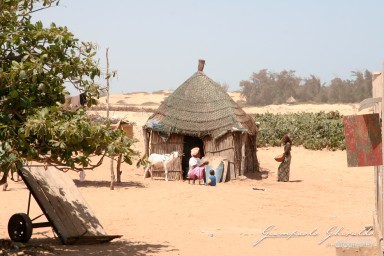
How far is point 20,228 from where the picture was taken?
12.5 m

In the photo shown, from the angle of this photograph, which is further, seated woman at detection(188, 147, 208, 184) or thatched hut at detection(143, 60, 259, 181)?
thatched hut at detection(143, 60, 259, 181)

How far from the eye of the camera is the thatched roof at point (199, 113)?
24.0 meters

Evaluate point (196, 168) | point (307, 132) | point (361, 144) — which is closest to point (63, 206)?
point (361, 144)

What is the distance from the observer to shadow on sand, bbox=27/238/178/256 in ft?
38.9

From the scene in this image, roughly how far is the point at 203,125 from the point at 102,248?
1214 cm

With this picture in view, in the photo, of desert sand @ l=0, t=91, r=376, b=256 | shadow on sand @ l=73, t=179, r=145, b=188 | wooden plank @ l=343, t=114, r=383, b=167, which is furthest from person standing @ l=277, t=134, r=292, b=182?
wooden plank @ l=343, t=114, r=383, b=167

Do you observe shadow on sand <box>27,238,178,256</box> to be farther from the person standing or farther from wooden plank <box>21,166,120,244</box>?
the person standing

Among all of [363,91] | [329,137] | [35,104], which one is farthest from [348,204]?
[363,91]

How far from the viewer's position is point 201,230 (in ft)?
47.4

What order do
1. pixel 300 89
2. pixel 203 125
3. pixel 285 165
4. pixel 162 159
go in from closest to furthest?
pixel 162 159 < pixel 203 125 < pixel 285 165 < pixel 300 89

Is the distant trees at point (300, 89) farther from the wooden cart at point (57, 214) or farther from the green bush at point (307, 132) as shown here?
the wooden cart at point (57, 214)

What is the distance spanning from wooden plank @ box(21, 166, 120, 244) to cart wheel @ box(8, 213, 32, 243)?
1.29ft

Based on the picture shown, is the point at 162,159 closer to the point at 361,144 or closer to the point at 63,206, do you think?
the point at 63,206

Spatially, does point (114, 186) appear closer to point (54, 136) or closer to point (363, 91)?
point (54, 136)
